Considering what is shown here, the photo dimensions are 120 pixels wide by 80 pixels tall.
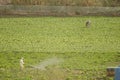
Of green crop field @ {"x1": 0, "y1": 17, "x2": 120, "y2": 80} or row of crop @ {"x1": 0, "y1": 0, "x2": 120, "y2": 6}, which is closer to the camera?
green crop field @ {"x1": 0, "y1": 17, "x2": 120, "y2": 80}

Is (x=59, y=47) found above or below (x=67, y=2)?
below

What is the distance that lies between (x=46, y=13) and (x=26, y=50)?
17.8 feet

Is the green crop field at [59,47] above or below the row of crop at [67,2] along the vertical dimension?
below

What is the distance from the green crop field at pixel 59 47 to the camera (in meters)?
6.57

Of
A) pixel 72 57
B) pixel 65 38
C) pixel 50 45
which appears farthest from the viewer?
pixel 65 38

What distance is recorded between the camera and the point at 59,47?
8891mm

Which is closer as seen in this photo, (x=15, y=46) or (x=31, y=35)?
(x=15, y=46)

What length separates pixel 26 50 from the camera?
848 cm

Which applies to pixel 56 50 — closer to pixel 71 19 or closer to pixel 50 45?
pixel 50 45

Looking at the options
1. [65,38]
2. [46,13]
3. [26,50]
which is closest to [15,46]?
[26,50]

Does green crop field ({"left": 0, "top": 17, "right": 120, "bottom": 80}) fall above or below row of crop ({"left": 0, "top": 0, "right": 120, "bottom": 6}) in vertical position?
below

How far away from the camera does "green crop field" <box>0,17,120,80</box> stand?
6566 mm

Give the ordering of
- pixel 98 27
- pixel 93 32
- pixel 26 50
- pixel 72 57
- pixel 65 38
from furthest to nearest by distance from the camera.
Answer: pixel 98 27 < pixel 93 32 < pixel 65 38 < pixel 26 50 < pixel 72 57

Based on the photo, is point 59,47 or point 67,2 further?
point 67,2
